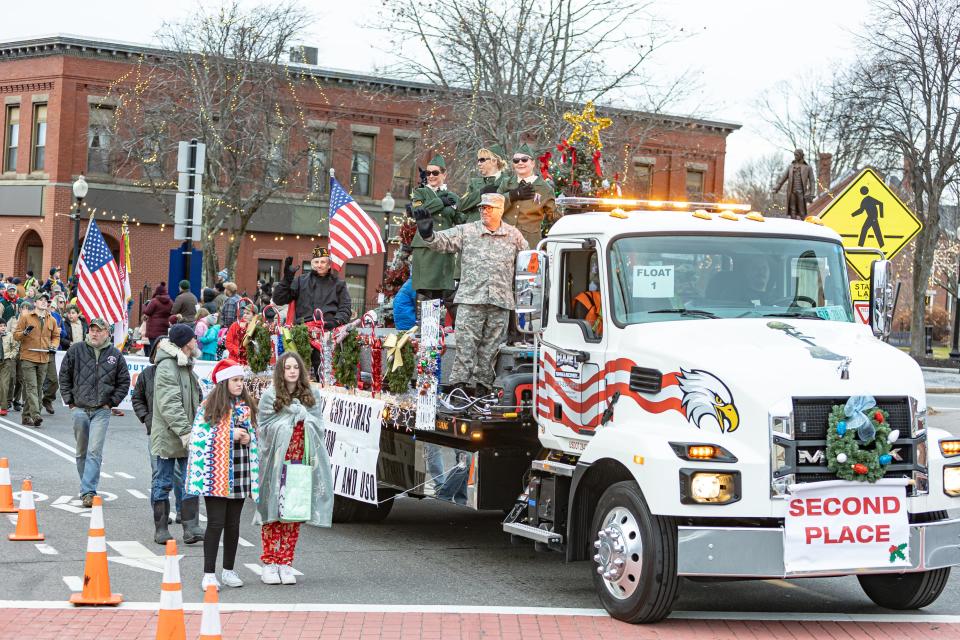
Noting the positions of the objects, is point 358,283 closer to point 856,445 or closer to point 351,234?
point 351,234

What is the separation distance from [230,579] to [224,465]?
834mm

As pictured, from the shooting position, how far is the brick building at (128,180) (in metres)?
44.7

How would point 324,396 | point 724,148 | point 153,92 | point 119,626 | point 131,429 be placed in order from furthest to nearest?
point 724,148, point 153,92, point 131,429, point 324,396, point 119,626

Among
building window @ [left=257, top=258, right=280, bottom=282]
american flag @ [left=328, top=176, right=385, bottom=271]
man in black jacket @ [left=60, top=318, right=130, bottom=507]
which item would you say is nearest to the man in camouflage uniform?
man in black jacket @ [left=60, top=318, right=130, bottom=507]

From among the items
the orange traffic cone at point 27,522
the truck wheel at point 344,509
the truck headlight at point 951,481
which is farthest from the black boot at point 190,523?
the truck headlight at point 951,481

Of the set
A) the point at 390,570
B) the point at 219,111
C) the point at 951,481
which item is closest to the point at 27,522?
the point at 390,570

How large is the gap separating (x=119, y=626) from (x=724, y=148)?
48.0 metres

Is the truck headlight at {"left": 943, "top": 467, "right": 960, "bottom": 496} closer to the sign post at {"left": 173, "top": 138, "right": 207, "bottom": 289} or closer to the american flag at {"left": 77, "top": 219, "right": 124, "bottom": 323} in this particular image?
the sign post at {"left": 173, "top": 138, "right": 207, "bottom": 289}

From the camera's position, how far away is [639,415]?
29.8 feet

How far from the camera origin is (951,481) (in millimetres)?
8836

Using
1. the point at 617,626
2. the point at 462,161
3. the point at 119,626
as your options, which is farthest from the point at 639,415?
the point at 462,161

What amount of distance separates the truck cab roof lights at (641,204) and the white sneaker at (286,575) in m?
3.51

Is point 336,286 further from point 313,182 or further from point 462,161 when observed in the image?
point 313,182

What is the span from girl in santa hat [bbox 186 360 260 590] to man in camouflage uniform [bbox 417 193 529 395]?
176cm
